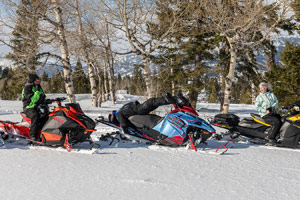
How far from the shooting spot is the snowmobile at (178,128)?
4.70m

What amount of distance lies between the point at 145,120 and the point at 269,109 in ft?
8.69

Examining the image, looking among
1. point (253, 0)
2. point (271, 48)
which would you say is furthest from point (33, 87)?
point (271, 48)

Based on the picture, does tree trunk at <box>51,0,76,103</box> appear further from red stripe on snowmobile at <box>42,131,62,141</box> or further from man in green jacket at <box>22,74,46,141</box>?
red stripe on snowmobile at <box>42,131,62,141</box>

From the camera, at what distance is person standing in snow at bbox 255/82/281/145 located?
5195 millimetres

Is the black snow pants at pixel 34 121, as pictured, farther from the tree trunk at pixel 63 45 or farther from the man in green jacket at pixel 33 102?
the tree trunk at pixel 63 45

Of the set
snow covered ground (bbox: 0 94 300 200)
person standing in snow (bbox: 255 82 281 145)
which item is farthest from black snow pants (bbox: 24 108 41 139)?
person standing in snow (bbox: 255 82 281 145)

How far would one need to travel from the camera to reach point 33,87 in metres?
4.84

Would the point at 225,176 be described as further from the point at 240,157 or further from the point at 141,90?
the point at 141,90

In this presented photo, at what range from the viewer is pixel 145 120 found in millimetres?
5176

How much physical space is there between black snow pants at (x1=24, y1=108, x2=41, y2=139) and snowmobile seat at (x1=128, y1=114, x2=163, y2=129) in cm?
176

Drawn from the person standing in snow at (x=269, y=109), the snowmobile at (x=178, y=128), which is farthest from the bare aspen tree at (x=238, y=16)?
the snowmobile at (x=178, y=128)

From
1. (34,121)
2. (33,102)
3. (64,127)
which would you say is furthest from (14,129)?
(64,127)

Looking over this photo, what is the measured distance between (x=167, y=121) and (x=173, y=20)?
761 cm

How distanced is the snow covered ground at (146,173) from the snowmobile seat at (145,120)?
1.43 ft
